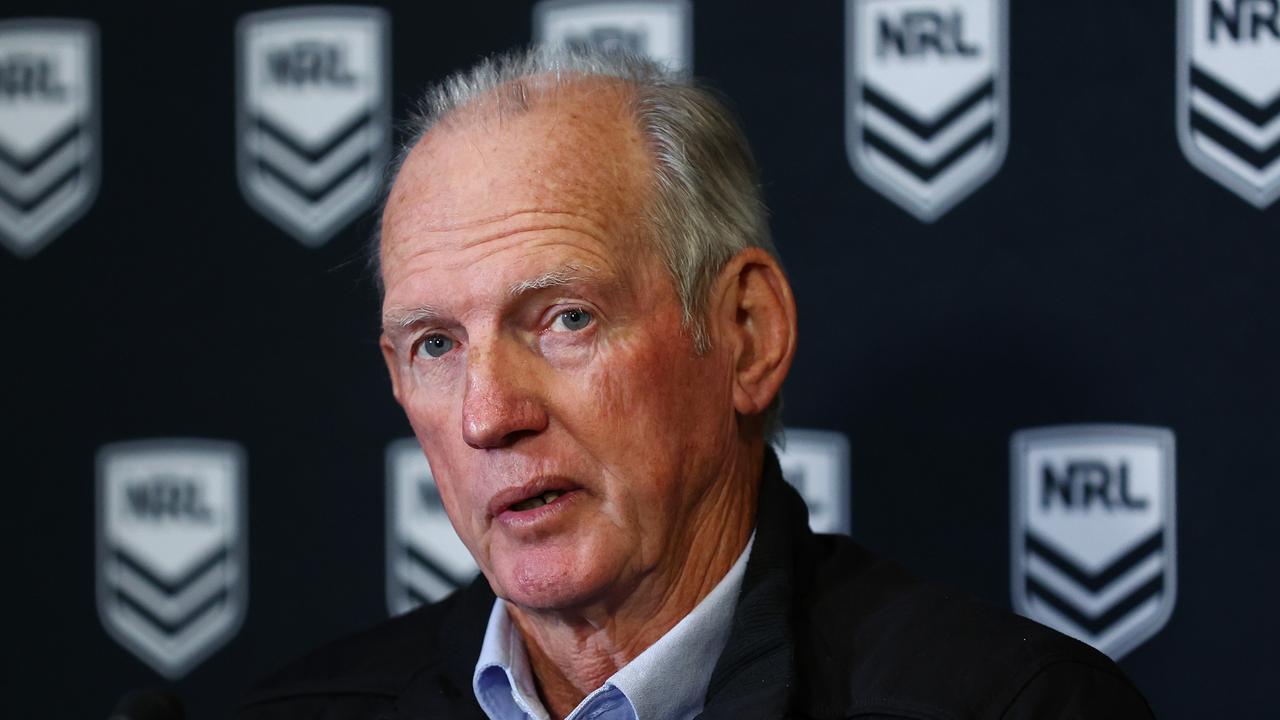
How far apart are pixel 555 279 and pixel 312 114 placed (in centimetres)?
84

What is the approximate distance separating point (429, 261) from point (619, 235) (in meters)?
0.18

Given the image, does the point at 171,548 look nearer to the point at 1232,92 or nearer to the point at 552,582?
the point at 552,582

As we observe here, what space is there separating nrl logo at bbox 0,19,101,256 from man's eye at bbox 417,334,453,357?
0.94 metres

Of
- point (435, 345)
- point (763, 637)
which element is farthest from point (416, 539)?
point (763, 637)

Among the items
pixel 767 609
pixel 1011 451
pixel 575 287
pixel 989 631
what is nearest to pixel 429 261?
pixel 575 287

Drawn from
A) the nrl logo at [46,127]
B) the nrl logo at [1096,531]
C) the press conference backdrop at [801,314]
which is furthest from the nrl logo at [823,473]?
the nrl logo at [46,127]

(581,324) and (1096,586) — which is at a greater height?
(581,324)

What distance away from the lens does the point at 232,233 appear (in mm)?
2055

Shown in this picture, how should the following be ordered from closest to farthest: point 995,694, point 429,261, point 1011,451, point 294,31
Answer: point 995,694
point 429,261
point 1011,451
point 294,31

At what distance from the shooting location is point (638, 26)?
185cm

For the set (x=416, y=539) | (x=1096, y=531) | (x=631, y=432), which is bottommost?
(x=416, y=539)

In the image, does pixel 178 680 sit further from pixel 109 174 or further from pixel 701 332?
pixel 701 332

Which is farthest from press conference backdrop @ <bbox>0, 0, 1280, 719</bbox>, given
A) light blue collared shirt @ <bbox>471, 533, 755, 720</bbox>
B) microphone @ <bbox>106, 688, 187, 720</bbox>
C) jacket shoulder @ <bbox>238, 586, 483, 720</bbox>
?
microphone @ <bbox>106, 688, 187, 720</bbox>

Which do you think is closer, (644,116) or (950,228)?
(644,116)
